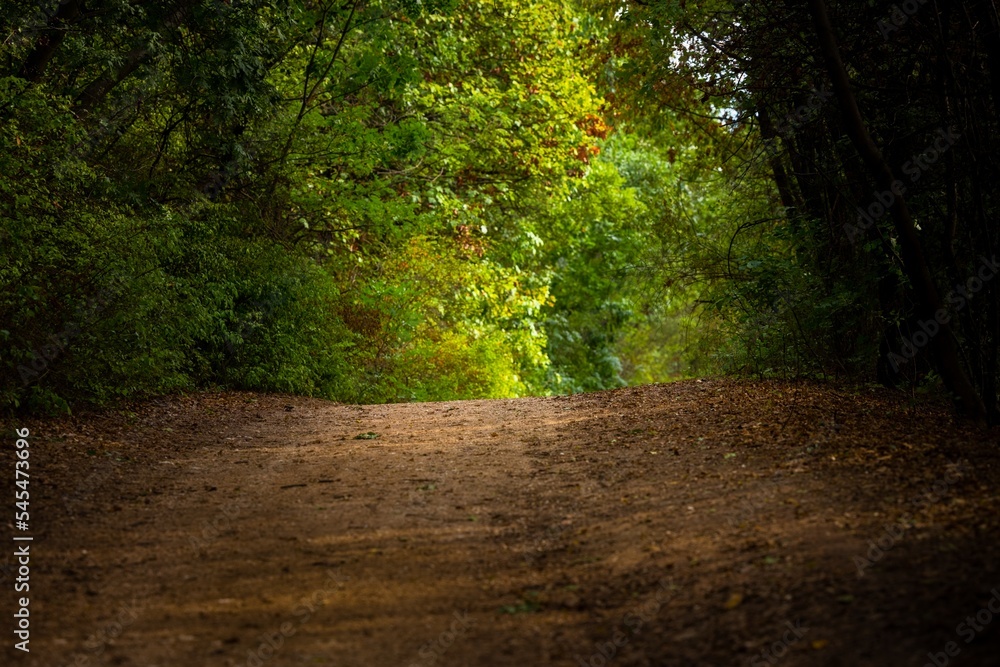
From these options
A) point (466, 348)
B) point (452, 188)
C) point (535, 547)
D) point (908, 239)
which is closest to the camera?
point (535, 547)

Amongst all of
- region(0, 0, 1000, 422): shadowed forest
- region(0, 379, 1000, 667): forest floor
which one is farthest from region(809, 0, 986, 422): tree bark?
region(0, 379, 1000, 667): forest floor

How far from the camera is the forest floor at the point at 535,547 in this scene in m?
4.24

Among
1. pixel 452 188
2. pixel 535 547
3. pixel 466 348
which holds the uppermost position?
pixel 452 188

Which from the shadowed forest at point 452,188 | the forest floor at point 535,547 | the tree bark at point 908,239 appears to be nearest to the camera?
the forest floor at point 535,547

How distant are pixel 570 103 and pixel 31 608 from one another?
20.1 m

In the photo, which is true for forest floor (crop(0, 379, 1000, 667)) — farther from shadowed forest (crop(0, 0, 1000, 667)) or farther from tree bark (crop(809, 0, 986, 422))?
tree bark (crop(809, 0, 986, 422))

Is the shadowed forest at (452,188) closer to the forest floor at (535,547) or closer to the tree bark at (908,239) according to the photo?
the tree bark at (908,239)

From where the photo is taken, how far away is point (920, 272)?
332 inches

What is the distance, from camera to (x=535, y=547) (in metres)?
5.94

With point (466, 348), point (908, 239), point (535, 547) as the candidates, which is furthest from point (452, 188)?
point (535, 547)

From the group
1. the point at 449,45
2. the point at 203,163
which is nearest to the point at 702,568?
the point at 203,163

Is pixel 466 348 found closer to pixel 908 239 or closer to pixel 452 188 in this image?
pixel 452 188

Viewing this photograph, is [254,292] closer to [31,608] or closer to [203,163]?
[203,163]

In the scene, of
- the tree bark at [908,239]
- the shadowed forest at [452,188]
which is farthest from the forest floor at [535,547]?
the shadowed forest at [452,188]
